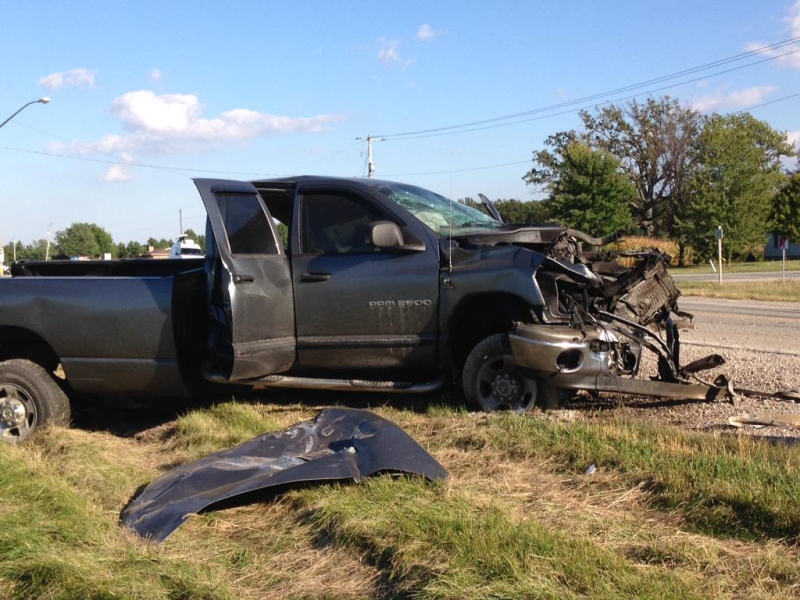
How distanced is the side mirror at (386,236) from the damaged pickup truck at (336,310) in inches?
0.6

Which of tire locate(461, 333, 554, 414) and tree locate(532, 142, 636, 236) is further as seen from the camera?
tree locate(532, 142, 636, 236)

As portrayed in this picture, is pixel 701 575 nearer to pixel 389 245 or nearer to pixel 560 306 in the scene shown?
pixel 560 306

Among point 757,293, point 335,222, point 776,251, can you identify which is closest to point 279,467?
point 335,222

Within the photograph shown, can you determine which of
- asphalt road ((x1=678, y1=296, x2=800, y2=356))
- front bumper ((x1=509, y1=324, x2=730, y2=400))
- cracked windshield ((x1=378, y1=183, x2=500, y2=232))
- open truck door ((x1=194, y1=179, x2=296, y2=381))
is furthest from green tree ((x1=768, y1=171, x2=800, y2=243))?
open truck door ((x1=194, y1=179, x2=296, y2=381))

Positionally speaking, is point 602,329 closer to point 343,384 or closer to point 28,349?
point 343,384

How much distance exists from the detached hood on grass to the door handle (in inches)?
51.8

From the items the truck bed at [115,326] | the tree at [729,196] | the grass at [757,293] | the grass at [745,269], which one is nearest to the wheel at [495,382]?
the truck bed at [115,326]

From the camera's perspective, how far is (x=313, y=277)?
624 cm

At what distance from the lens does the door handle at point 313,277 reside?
6.22m

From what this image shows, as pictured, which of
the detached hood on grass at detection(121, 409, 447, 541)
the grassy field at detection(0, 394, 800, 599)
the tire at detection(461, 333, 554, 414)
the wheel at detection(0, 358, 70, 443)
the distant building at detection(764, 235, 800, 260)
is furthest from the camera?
the distant building at detection(764, 235, 800, 260)

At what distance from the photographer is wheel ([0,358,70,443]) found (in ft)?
20.7

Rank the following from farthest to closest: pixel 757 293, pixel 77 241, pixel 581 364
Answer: pixel 77 241
pixel 757 293
pixel 581 364

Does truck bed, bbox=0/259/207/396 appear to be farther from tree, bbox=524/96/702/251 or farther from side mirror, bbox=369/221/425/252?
tree, bbox=524/96/702/251

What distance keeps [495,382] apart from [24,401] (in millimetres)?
3768
